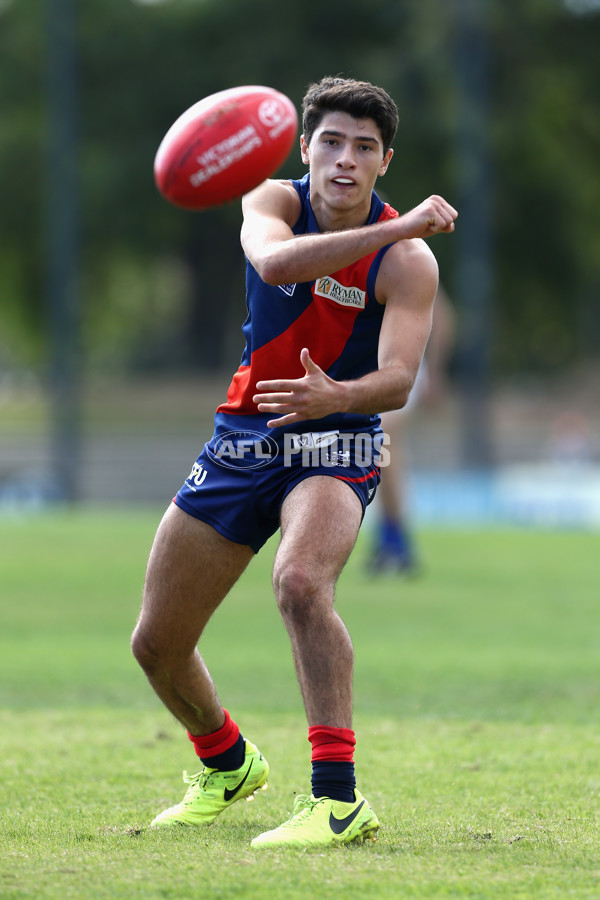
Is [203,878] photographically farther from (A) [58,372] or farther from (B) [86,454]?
(B) [86,454]

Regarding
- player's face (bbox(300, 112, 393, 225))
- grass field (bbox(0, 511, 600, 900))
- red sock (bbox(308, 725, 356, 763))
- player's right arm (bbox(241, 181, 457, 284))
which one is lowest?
grass field (bbox(0, 511, 600, 900))

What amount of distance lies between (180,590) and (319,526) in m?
0.58

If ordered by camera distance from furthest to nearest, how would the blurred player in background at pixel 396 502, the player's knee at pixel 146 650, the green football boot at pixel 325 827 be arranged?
the blurred player in background at pixel 396 502 → the player's knee at pixel 146 650 → the green football boot at pixel 325 827

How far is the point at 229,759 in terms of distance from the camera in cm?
471

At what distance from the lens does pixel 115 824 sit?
4402 mm

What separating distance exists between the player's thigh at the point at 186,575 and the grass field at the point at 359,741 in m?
0.66

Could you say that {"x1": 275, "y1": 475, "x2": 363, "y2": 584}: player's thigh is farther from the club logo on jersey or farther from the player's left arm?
the club logo on jersey

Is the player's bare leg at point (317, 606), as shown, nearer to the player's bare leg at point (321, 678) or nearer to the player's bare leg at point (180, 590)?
the player's bare leg at point (321, 678)

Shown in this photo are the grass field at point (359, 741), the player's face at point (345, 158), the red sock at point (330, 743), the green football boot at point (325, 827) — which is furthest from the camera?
the player's face at point (345, 158)

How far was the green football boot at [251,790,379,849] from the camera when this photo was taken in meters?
4.00

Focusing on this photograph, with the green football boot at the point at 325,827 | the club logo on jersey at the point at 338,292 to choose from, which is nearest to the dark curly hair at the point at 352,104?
the club logo on jersey at the point at 338,292

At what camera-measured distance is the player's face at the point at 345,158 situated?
14.5 feet

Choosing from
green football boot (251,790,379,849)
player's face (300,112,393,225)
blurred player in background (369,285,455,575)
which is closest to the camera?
green football boot (251,790,379,849)

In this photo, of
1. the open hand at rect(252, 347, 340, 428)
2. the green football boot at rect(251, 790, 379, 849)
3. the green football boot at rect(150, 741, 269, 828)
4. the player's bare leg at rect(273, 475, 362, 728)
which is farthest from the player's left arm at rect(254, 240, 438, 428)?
the green football boot at rect(150, 741, 269, 828)
